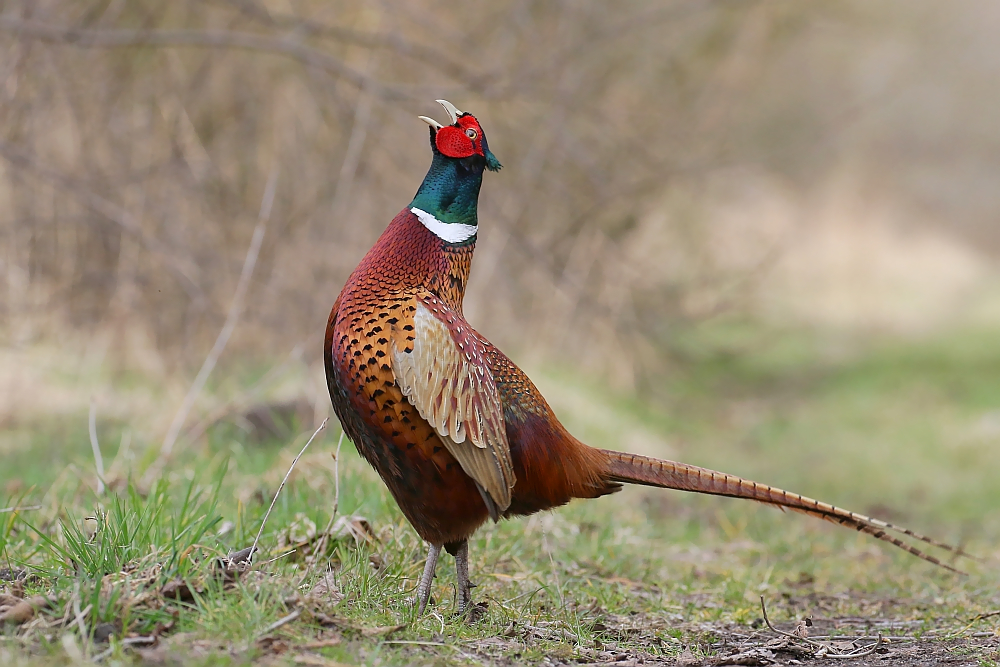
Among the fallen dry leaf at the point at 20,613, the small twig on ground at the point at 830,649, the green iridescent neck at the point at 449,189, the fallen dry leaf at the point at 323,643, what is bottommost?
the fallen dry leaf at the point at 20,613

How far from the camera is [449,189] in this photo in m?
2.98

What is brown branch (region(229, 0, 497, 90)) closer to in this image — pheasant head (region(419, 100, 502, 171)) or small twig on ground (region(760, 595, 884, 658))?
pheasant head (region(419, 100, 502, 171))

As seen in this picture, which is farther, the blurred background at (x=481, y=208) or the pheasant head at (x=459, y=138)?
the blurred background at (x=481, y=208)

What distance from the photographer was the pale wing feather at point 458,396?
2.69 m

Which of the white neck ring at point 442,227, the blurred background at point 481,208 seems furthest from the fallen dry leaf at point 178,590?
the blurred background at point 481,208

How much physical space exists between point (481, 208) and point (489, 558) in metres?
4.53

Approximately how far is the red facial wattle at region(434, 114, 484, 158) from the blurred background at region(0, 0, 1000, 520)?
1.35m

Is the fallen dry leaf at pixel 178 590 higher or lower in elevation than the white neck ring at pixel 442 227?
lower

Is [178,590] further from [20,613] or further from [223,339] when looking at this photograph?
[223,339]

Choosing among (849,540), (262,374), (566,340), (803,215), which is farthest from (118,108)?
(803,215)

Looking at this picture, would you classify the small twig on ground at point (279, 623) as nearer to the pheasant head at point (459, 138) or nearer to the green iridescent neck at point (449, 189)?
the green iridescent neck at point (449, 189)

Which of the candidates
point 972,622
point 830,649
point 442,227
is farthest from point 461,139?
point 972,622

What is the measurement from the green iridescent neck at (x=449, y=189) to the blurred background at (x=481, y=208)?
1313mm

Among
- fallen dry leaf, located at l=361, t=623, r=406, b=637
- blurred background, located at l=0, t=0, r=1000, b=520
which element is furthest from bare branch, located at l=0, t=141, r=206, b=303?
fallen dry leaf, located at l=361, t=623, r=406, b=637
